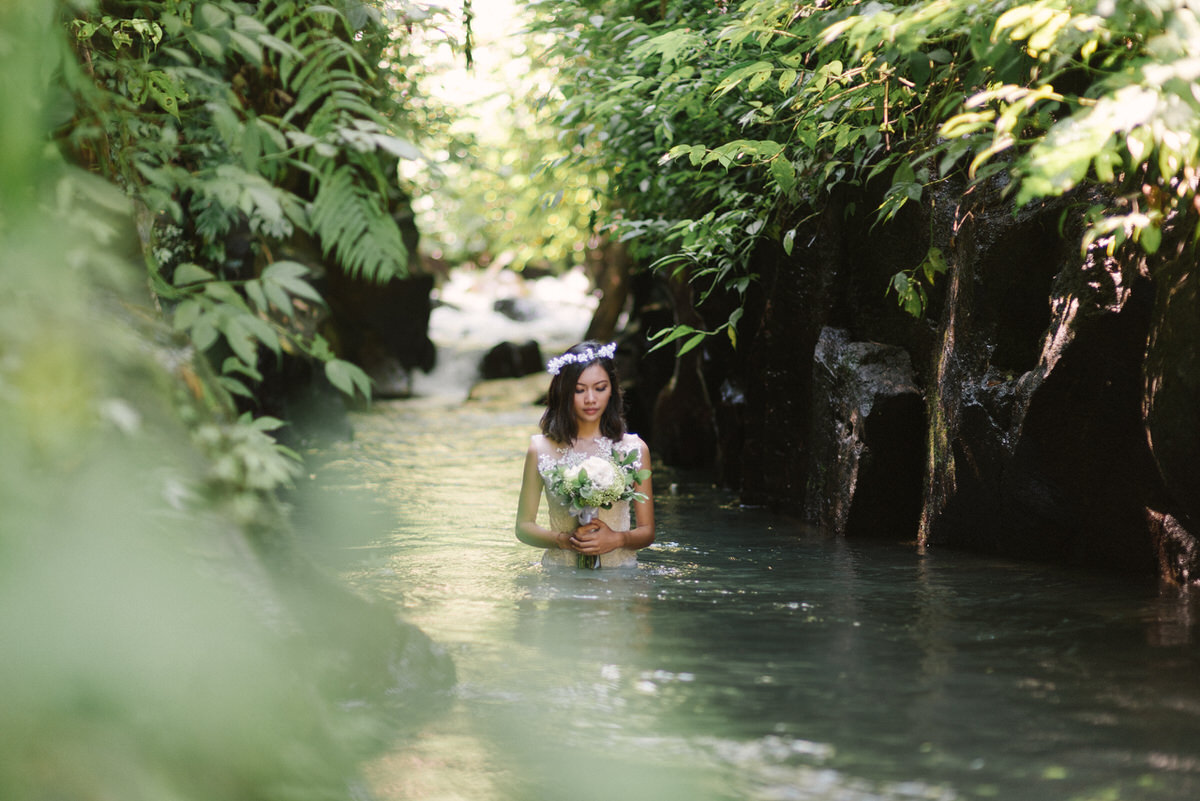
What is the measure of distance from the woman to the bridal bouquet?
60 millimetres

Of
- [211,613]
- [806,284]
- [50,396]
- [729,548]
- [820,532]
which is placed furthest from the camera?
[806,284]

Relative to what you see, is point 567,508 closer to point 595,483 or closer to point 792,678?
point 595,483

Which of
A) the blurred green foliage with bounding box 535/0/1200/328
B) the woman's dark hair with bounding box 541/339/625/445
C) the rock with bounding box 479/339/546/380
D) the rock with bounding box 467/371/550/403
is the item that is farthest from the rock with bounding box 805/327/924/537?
the rock with bounding box 479/339/546/380

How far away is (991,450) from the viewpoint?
7.00 meters

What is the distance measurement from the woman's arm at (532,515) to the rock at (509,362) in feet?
57.4

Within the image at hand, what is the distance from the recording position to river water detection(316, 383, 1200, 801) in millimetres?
3395

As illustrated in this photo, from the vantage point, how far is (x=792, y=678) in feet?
14.3

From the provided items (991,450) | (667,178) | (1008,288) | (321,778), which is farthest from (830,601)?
(667,178)

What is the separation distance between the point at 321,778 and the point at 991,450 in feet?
17.2

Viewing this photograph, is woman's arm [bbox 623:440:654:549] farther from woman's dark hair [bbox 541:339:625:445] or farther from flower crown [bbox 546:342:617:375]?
flower crown [bbox 546:342:617:375]

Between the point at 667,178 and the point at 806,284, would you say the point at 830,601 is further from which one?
the point at 667,178

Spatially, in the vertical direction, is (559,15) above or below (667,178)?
above

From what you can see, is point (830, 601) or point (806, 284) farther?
point (806, 284)

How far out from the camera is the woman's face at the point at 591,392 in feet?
22.0
